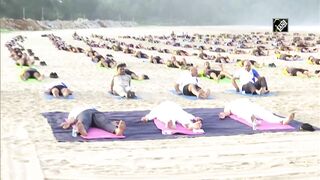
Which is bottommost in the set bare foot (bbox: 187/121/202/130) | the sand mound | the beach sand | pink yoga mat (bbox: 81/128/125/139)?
the beach sand

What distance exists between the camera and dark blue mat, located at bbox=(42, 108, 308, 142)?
259 inches

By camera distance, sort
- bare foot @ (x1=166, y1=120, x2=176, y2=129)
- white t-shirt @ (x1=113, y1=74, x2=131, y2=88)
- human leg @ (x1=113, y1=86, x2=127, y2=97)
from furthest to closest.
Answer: white t-shirt @ (x1=113, y1=74, x2=131, y2=88), human leg @ (x1=113, y1=86, x2=127, y2=97), bare foot @ (x1=166, y1=120, x2=176, y2=129)

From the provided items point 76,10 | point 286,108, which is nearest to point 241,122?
point 286,108

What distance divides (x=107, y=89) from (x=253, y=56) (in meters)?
11.6

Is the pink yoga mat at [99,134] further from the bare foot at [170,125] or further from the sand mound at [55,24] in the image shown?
the sand mound at [55,24]

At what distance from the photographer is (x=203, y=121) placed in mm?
7637

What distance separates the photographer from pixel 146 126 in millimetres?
7207

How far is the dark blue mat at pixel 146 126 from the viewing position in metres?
6.59

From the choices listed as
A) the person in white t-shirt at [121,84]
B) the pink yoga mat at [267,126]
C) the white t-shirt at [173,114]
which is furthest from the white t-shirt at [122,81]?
the pink yoga mat at [267,126]

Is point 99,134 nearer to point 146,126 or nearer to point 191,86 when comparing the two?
point 146,126

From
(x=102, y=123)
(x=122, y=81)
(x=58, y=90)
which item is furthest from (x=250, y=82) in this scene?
(x=102, y=123)

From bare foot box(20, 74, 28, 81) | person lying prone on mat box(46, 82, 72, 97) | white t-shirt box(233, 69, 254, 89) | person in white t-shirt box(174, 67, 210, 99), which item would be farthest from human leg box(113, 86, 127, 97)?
bare foot box(20, 74, 28, 81)

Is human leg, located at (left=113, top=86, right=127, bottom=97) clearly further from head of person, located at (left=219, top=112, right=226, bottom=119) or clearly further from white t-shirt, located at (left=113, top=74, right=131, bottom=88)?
head of person, located at (left=219, top=112, right=226, bottom=119)

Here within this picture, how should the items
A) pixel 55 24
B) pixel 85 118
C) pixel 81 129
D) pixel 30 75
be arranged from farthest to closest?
pixel 55 24, pixel 30 75, pixel 85 118, pixel 81 129
